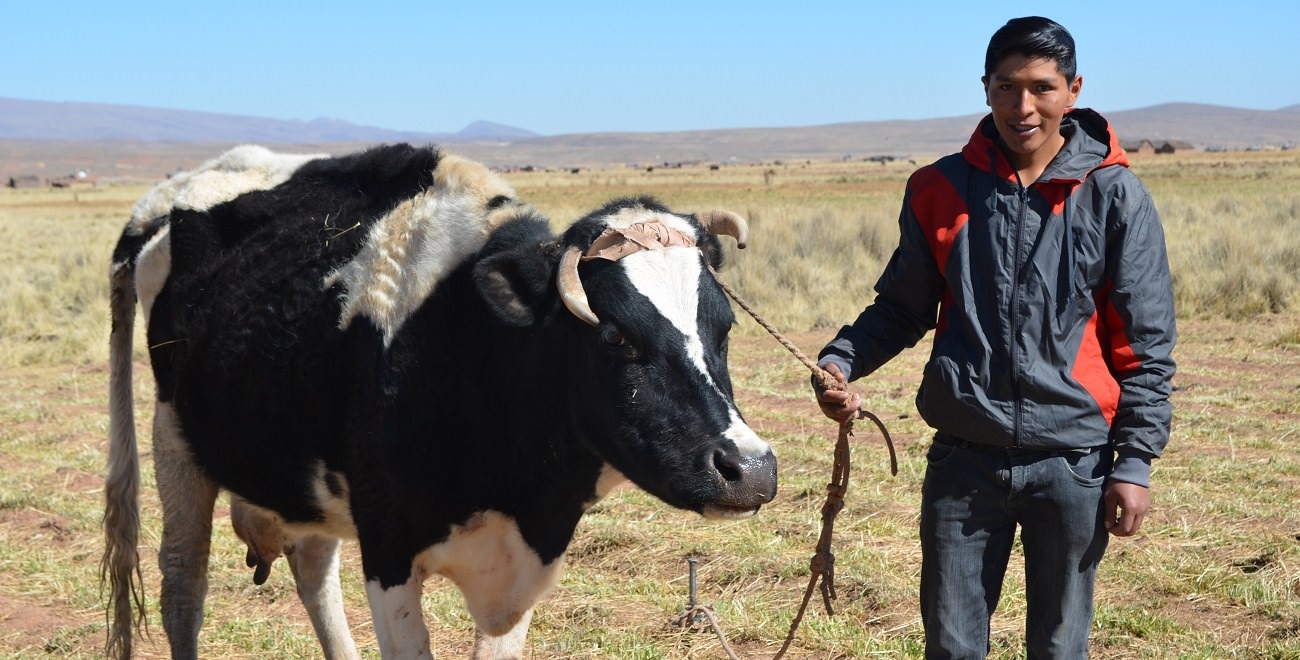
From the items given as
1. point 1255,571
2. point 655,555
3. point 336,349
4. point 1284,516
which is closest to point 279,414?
point 336,349

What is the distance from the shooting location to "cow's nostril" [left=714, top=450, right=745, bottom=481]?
3.76 m

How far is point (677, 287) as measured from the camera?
407 centimetres

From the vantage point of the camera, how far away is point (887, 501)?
7961 mm

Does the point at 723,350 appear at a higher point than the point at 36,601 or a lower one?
higher

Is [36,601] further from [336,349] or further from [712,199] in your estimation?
[712,199]

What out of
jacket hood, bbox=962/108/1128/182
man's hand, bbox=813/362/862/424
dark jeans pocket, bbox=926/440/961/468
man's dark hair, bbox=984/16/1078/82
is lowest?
dark jeans pocket, bbox=926/440/961/468

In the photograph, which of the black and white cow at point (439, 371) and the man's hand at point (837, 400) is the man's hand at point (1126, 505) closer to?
the man's hand at point (837, 400)

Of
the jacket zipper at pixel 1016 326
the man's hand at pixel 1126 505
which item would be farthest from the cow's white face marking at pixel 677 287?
the man's hand at pixel 1126 505

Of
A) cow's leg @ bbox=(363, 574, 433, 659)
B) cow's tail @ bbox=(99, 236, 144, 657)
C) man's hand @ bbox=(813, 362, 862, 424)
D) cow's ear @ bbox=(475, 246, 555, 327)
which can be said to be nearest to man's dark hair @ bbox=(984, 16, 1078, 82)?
man's hand @ bbox=(813, 362, 862, 424)

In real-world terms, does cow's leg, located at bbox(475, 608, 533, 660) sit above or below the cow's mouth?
below

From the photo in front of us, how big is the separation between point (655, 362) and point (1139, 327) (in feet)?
4.96

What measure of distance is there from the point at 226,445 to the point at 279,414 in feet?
1.71

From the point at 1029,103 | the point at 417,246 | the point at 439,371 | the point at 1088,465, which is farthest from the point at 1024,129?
the point at 417,246

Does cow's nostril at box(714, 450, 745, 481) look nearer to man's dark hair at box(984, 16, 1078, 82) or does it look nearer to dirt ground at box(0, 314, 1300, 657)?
man's dark hair at box(984, 16, 1078, 82)
